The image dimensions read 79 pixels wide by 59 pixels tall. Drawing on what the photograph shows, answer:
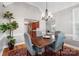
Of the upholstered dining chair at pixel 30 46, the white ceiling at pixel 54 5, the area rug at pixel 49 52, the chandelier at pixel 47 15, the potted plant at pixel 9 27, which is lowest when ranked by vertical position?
the area rug at pixel 49 52

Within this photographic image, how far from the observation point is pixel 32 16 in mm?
2586

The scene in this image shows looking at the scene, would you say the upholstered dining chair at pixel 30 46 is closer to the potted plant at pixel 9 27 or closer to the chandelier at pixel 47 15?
the potted plant at pixel 9 27

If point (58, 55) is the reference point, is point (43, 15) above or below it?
above

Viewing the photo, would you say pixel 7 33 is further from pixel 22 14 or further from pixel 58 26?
pixel 58 26

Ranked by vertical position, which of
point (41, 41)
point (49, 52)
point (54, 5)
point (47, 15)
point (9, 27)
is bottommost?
point (49, 52)

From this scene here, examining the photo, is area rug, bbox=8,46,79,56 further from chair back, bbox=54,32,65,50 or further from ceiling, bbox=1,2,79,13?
ceiling, bbox=1,2,79,13

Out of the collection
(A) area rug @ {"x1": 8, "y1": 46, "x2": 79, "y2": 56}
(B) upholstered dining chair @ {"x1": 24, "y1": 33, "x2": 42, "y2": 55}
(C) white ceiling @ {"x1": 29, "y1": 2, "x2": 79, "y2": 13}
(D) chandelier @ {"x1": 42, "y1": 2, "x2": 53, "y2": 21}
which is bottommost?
(A) area rug @ {"x1": 8, "y1": 46, "x2": 79, "y2": 56}

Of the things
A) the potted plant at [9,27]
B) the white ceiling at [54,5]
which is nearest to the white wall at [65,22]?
the white ceiling at [54,5]

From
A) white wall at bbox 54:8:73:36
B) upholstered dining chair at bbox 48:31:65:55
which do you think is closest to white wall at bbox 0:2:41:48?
white wall at bbox 54:8:73:36

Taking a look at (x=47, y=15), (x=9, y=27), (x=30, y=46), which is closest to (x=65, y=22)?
(x=47, y=15)

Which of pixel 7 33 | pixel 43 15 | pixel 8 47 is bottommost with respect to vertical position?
pixel 8 47

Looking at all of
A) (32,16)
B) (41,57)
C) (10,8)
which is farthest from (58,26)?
(10,8)

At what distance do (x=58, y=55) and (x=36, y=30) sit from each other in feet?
2.14

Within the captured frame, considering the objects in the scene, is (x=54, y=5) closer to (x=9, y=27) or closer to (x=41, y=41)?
(x=41, y=41)
